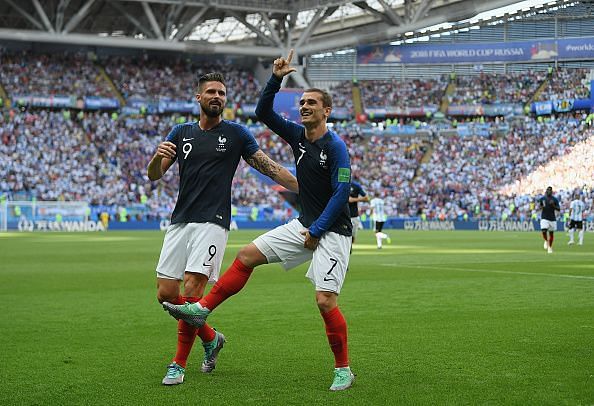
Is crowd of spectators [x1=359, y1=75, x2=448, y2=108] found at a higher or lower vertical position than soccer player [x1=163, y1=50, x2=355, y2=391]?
higher

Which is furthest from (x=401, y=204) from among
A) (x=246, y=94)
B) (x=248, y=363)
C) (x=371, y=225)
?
(x=248, y=363)

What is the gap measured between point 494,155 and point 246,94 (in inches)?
818

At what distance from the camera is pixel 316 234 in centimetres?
738

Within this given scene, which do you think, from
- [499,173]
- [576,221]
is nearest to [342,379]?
[576,221]

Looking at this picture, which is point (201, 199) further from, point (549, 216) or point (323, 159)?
point (549, 216)

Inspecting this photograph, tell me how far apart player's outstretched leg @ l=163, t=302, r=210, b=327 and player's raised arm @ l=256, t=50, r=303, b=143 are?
174cm

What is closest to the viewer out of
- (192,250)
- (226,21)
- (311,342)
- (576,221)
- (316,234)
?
(316,234)

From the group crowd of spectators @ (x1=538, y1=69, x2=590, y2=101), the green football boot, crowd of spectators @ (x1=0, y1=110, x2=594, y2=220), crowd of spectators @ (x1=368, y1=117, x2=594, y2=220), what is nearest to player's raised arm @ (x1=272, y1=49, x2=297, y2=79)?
the green football boot

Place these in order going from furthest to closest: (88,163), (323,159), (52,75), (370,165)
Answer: (370,165), (52,75), (88,163), (323,159)

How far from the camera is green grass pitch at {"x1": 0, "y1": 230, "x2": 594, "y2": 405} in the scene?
22.3 ft

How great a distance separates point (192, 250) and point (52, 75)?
2481 inches

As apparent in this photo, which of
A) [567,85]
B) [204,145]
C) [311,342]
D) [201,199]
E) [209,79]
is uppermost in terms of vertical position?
[567,85]

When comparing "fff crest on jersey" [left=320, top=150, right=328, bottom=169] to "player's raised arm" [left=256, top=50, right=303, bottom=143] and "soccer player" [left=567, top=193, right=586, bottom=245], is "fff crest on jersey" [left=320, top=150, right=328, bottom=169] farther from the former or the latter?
"soccer player" [left=567, top=193, right=586, bottom=245]

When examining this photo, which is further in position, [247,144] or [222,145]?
[247,144]
